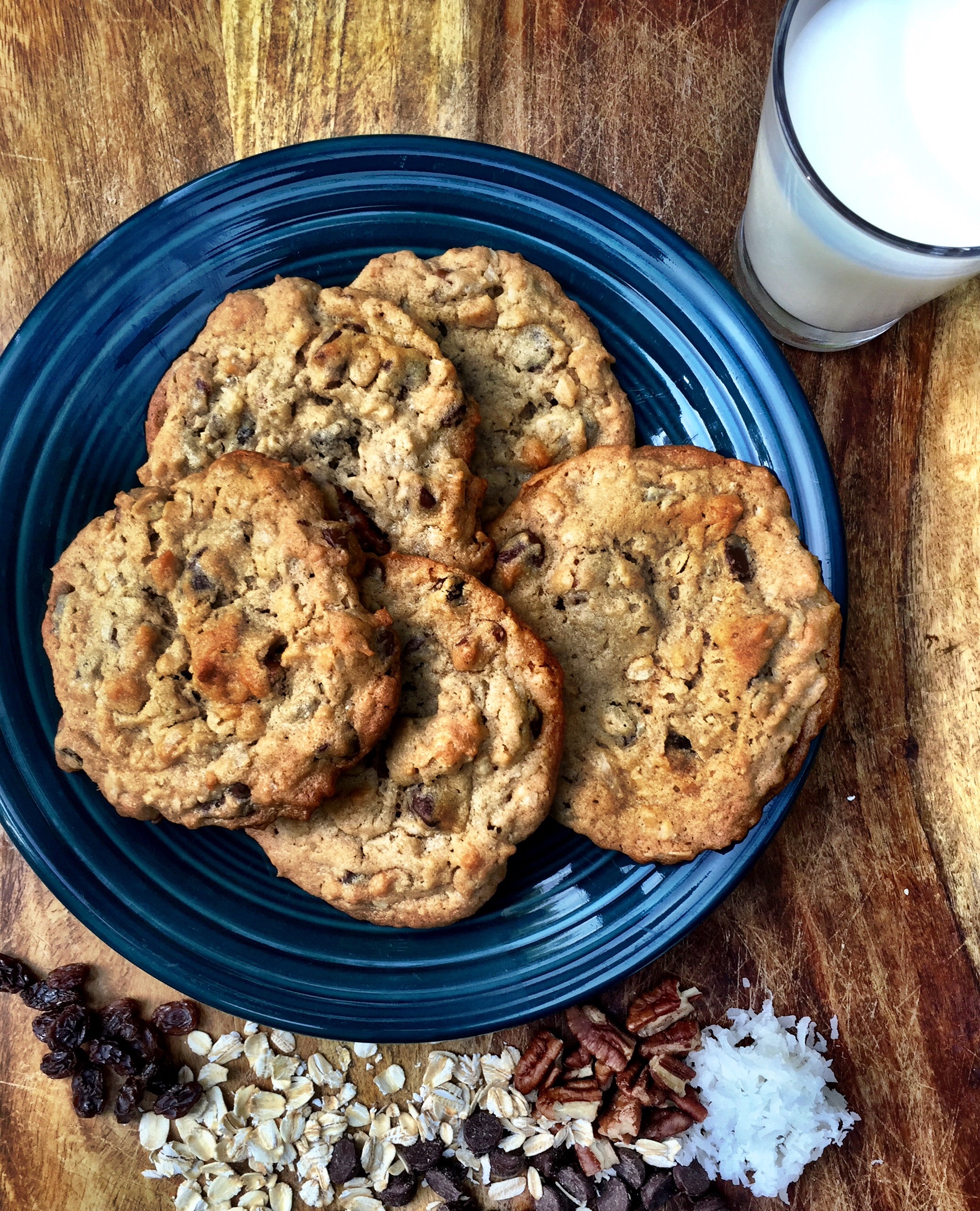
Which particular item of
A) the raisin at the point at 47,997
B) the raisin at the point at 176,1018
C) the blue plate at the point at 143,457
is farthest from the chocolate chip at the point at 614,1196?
the raisin at the point at 47,997

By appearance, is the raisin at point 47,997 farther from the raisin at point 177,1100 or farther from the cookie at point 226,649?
the cookie at point 226,649

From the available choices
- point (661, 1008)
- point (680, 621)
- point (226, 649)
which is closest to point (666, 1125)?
point (661, 1008)

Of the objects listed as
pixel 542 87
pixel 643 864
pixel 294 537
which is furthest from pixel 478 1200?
pixel 542 87

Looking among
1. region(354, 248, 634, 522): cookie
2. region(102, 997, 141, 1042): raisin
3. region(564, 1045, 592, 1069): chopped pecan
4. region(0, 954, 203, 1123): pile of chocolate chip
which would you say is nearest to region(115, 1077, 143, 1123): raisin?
region(0, 954, 203, 1123): pile of chocolate chip

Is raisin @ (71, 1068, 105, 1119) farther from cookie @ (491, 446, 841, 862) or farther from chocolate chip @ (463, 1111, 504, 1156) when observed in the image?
cookie @ (491, 446, 841, 862)

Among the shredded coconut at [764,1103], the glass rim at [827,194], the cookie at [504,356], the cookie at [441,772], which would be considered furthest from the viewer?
the shredded coconut at [764,1103]

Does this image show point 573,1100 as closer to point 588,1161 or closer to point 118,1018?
→ point 588,1161
